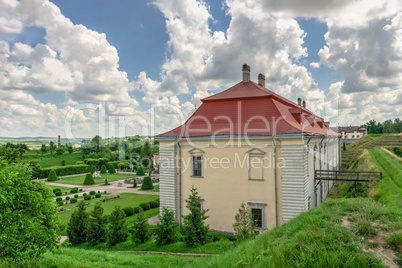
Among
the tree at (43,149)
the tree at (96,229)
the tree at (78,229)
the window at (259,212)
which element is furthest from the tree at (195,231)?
the tree at (43,149)

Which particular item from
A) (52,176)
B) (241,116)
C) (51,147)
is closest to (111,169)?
(52,176)

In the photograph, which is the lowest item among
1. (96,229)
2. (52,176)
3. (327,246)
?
(52,176)

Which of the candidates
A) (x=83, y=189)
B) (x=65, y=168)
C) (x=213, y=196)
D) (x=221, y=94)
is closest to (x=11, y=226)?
(x=213, y=196)

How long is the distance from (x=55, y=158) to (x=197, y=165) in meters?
52.2

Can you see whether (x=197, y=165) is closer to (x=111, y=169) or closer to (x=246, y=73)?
(x=246, y=73)

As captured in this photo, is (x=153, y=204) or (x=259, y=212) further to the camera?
(x=153, y=204)

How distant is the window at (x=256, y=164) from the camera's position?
1536cm

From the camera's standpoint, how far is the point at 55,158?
6022 cm


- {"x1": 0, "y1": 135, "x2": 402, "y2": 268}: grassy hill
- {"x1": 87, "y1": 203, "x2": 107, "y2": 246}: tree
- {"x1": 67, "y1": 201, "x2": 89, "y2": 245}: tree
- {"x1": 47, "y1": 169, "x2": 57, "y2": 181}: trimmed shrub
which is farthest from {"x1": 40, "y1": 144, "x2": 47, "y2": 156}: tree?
{"x1": 0, "y1": 135, "x2": 402, "y2": 268}: grassy hill

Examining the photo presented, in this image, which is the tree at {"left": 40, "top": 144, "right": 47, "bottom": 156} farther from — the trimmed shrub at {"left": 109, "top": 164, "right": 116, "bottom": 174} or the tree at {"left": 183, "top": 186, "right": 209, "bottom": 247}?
the tree at {"left": 183, "top": 186, "right": 209, "bottom": 247}

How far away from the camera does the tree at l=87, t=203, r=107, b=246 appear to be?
14.5 meters

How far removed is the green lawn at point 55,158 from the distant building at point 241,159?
157 ft

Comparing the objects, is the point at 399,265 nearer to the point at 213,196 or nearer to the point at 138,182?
the point at 213,196

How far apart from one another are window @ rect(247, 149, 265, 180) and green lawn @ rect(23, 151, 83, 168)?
51511 millimetres
